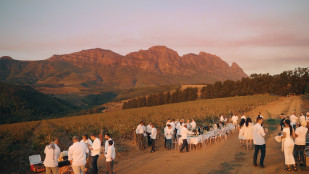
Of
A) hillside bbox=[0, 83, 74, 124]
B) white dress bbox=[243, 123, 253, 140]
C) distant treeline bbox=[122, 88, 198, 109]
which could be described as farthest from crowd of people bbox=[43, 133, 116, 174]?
distant treeline bbox=[122, 88, 198, 109]

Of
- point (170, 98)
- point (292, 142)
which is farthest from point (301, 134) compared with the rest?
point (170, 98)

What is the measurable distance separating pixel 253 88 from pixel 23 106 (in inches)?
3417

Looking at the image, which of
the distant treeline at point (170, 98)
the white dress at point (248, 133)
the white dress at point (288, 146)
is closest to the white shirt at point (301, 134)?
the white dress at point (288, 146)

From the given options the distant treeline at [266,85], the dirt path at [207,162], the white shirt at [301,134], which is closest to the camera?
the white shirt at [301,134]

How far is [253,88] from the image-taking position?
91.9 m

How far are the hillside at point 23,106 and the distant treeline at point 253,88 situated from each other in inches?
1311

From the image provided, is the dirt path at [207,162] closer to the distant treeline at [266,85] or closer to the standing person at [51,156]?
the standing person at [51,156]

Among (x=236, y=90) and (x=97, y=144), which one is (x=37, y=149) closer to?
(x=97, y=144)

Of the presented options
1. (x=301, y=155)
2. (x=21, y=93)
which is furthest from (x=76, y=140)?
(x=21, y=93)

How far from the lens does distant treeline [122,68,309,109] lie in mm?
79875

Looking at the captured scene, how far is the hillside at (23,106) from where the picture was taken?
254ft

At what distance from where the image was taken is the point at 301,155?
31.0 feet

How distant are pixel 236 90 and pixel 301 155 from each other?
9208cm

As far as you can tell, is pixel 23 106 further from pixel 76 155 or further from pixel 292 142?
pixel 292 142
